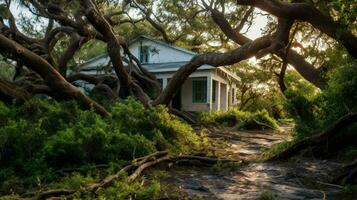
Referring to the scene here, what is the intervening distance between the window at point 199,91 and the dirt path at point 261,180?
20312mm

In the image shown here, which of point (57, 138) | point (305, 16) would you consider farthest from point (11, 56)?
point (305, 16)

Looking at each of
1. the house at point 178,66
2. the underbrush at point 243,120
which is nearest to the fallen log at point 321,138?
the underbrush at point 243,120

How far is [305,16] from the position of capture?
416 inches

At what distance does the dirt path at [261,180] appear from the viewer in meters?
6.66

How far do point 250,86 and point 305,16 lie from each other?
3362 cm

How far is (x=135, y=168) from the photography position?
7.64 metres

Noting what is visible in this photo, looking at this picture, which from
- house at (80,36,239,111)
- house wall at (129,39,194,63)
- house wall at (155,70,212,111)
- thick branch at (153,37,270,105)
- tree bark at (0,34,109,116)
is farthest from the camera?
house wall at (129,39,194,63)

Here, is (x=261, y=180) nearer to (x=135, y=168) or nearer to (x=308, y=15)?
(x=135, y=168)

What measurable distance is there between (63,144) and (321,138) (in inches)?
212

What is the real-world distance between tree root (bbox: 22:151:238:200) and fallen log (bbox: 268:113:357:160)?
1363mm

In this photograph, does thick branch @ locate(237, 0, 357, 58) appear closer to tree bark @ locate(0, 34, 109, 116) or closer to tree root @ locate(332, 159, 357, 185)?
tree root @ locate(332, 159, 357, 185)

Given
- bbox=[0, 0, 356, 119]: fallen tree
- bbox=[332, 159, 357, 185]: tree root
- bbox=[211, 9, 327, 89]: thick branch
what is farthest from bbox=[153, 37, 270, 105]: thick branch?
bbox=[332, 159, 357, 185]: tree root

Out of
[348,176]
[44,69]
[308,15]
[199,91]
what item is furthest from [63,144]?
[199,91]

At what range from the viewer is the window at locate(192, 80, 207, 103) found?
3081 cm
